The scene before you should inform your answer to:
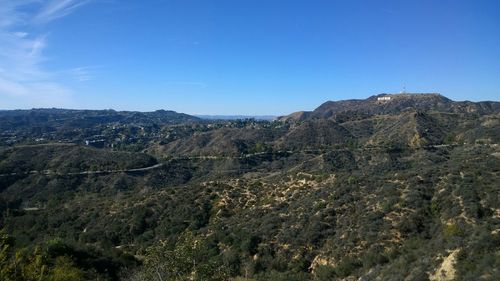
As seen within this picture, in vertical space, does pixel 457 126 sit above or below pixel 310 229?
above

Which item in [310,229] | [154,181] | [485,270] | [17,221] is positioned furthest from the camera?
[154,181]

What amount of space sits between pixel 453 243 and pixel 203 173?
272 ft

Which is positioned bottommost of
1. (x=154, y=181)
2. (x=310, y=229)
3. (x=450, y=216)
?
(x=154, y=181)

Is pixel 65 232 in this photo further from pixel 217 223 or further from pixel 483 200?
pixel 483 200

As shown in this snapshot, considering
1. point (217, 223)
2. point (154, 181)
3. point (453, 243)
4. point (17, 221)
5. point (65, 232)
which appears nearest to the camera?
point (453, 243)

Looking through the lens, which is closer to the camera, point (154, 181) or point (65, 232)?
point (65, 232)

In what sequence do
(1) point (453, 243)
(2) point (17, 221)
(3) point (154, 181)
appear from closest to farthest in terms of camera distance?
(1) point (453, 243), (2) point (17, 221), (3) point (154, 181)

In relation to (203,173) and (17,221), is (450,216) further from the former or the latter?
(203,173)

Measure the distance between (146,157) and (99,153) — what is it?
14983mm

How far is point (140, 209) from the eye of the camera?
49.6 metres

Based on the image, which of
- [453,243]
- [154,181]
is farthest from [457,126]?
[453,243]

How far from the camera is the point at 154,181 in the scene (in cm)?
9438

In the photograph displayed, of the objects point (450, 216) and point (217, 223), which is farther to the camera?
point (217, 223)

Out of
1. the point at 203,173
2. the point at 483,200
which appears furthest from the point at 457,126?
the point at 483,200
